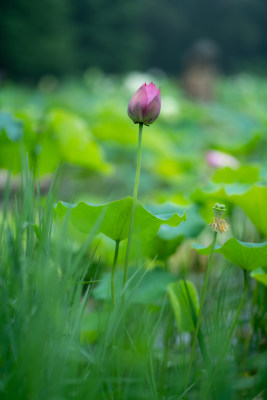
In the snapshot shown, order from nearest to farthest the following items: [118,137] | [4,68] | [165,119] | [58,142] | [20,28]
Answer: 1. [58,142]
2. [118,137]
3. [165,119]
4. [20,28]
5. [4,68]

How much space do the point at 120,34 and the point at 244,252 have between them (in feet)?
43.8

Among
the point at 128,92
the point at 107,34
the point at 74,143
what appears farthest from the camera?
the point at 107,34

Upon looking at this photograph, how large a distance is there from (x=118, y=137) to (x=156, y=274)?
103cm

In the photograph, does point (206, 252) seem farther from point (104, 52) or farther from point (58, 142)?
point (104, 52)

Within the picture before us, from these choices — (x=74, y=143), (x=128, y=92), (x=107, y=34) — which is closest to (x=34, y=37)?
(x=107, y=34)

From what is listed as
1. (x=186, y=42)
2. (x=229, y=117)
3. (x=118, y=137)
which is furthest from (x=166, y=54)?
(x=118, y=137)

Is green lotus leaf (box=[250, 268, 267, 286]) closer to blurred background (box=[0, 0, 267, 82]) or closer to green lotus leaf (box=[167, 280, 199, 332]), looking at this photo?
green lotus leaf (box=[167, 280, 199, 332])

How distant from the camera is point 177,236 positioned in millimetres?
709

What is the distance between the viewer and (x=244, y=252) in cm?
53

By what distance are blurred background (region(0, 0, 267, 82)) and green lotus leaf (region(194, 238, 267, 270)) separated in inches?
230

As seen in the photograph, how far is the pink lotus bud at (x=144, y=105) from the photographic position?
496 millimetres

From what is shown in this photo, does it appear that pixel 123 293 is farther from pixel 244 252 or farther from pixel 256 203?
pixel 256 203

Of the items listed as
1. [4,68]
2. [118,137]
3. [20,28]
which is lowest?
[118,137]

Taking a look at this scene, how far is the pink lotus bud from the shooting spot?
1.63 feet
